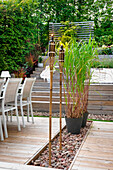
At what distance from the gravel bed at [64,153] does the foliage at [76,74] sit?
0.37 metres

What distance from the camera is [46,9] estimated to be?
40.8 feet

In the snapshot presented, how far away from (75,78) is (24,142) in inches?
47.9

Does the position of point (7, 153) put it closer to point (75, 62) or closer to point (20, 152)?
point (20, 152)

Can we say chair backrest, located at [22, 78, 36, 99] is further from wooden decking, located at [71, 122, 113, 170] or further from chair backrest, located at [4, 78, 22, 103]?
wooden decking, located at [71, 122, 113, 170]

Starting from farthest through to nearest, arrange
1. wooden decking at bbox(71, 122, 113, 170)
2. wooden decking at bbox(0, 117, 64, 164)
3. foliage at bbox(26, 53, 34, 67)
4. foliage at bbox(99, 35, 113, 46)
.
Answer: foliage at bbox(99, 35, 113, 46) → foliage at bbox(26, 53, 34, 67) → wooden decking at bbox(0, 117, 64, 164) → wooden decking at bbox(71, 122, 113, 170)

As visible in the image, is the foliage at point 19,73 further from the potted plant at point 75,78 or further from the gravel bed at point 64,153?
the gravel bed at point 64,153

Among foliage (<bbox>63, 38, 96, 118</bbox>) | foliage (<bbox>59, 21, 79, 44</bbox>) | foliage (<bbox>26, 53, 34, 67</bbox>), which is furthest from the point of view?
foliage (<bbox>59, 21, 79, 44</bbox>)

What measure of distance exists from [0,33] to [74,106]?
488 centimetres

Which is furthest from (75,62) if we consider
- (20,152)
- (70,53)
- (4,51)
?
(4,51)

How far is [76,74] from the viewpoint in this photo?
3582mm

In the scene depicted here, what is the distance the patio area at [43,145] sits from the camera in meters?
2.51

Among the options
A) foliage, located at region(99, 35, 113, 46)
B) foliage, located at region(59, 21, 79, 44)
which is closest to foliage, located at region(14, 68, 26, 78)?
foliage, located at region(59, 21, 79, 44)

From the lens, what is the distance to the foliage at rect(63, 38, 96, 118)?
3535 mm

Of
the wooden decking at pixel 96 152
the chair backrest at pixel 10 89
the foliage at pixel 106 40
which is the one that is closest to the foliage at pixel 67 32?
the foliage at pixel 106 40
